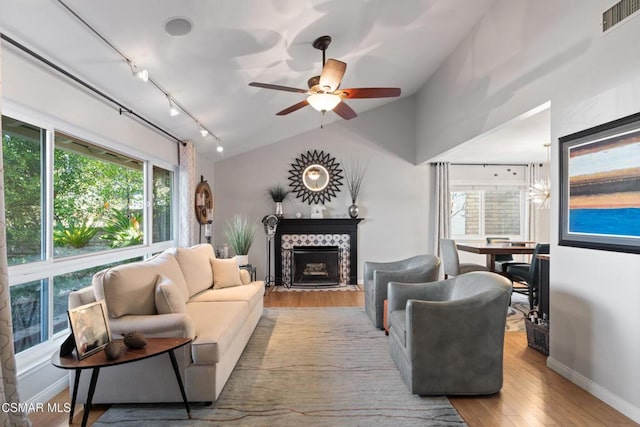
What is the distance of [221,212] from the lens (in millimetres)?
6629

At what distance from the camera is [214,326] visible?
264cm

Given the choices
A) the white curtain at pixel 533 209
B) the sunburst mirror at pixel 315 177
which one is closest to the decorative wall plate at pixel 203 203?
the sunburst mirror at pixel 315 177

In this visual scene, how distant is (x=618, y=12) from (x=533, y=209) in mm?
5258

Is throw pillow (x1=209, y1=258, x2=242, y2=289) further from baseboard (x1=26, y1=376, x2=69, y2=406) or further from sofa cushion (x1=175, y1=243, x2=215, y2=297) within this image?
baseboard (x1=26, y1=376, x2=69, y2=406)

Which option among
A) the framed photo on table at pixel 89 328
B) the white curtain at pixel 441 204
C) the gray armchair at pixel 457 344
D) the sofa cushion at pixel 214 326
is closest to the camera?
the framed photo on table at pixel 89 328

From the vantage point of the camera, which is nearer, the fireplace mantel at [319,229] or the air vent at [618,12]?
the air vent at [618,12]

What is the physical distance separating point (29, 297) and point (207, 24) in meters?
2.37

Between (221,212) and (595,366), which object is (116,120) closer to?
(221,212)

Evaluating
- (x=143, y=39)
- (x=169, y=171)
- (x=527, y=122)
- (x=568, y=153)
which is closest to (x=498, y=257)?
(x=527, y=122)

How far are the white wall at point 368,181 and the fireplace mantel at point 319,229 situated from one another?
0.15 metres

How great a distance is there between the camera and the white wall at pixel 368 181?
6.60 m

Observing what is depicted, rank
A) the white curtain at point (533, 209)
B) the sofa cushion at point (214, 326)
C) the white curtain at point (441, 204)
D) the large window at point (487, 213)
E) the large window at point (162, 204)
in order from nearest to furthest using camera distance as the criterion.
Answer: the sofa cushion at point (214, 326), the large window at point (162, 204), the white curtain at point (441, 204), the white curtain at point (533, 209), the large window at point (487, 213)

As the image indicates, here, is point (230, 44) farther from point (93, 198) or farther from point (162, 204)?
point (162, 204)

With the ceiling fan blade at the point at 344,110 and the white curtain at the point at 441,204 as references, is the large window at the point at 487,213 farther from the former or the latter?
the ceiling fan blade at the point at 344,110
